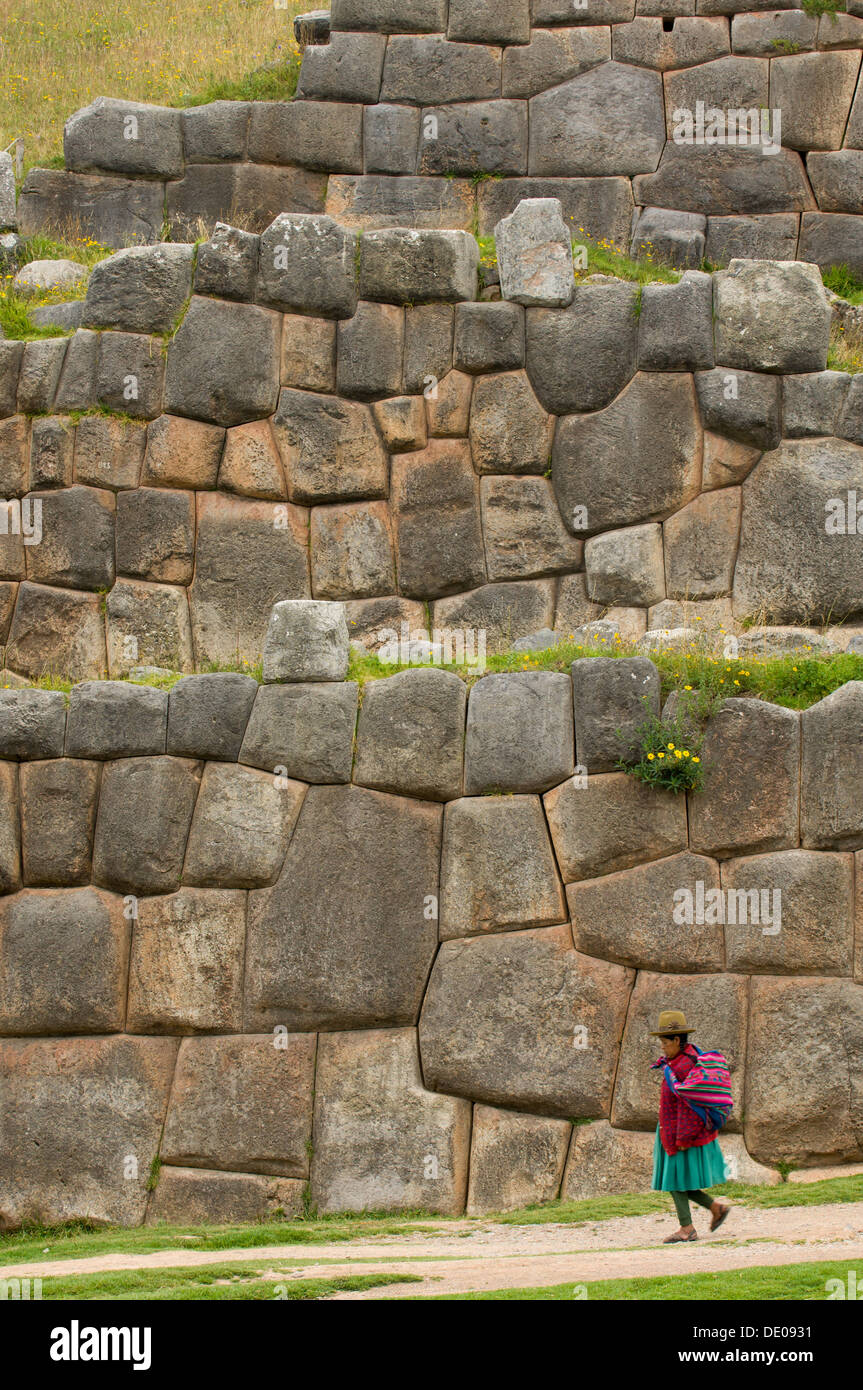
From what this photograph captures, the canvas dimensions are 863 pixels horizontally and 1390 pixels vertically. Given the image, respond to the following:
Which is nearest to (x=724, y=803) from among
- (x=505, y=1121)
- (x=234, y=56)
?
(x=505, y=1121)

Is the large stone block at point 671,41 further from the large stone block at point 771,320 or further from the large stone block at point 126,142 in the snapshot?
the large stone block at point 771,320

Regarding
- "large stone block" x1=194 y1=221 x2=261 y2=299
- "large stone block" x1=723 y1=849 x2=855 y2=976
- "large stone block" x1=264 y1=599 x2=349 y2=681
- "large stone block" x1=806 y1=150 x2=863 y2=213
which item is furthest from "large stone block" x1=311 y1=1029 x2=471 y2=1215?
"large stone block" x1=806 y1=150 x2=863 y2=213

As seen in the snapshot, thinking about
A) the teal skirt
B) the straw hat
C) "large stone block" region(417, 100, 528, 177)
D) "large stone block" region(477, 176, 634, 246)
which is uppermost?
"large stone block" region(417, 100, 528, 177)

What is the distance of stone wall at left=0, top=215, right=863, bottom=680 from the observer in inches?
562

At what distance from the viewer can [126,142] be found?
1964 cm

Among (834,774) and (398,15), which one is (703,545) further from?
(398,15)

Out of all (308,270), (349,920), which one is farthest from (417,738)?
(308,270)

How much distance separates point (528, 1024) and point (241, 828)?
8.08ft

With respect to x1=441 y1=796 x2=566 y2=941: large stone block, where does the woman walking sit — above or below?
below

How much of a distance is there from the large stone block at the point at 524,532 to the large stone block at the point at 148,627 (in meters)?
2.95

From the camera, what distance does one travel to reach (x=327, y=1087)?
10.9m

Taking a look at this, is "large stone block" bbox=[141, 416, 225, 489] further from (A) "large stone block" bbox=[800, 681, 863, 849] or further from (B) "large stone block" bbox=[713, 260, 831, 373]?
(A) "large stone block" bbox=[800, 681, 863, 849]

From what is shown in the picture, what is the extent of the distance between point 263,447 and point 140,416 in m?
1.25

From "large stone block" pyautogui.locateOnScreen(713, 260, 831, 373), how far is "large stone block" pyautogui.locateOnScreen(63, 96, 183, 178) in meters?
A: 8.52
